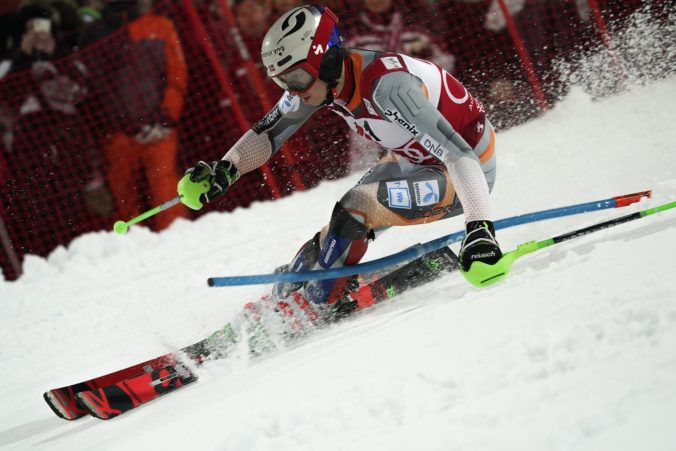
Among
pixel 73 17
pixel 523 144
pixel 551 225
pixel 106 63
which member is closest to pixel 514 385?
pixel 551 225

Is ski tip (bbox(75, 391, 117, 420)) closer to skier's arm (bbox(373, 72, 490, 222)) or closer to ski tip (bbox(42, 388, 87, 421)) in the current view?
ski tip (bbox(42, 388, 87, 421))

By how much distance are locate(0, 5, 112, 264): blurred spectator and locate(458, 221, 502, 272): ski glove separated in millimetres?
4129

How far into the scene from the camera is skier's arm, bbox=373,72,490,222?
9.69 ft

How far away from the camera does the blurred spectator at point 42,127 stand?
19.9 ft

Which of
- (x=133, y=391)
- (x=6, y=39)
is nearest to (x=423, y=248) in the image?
(x=133, y=391)

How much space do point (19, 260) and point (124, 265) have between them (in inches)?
38.2

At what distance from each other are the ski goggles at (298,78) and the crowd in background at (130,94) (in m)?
3.05

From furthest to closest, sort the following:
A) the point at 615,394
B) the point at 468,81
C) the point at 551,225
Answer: the point at 468,81 < the point at 551,225 < the point at 615,394

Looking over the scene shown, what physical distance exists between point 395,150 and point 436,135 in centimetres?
51

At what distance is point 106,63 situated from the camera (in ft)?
20.0

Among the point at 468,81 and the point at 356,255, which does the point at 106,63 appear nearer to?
the point at 468,81

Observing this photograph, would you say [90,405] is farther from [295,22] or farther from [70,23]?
[70,23]

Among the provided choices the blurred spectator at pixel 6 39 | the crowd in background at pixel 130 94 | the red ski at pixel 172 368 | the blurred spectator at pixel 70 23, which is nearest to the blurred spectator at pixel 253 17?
the crowd in background at pixel 130 94

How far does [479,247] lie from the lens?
9.02 ft
